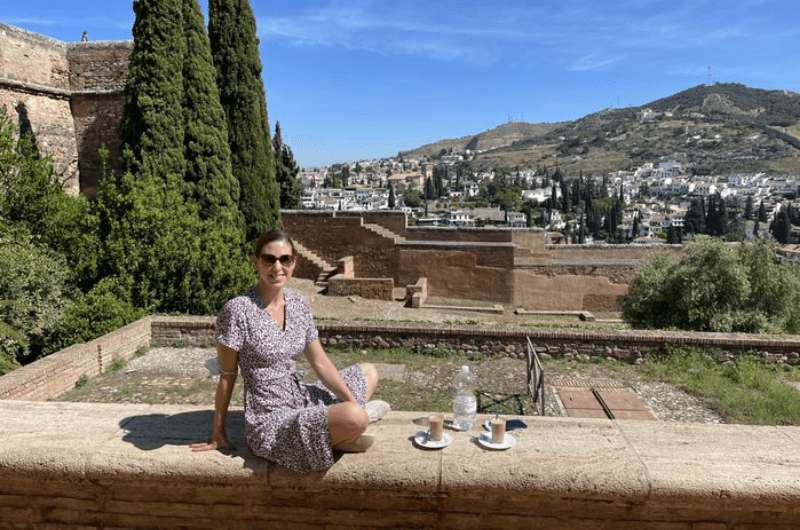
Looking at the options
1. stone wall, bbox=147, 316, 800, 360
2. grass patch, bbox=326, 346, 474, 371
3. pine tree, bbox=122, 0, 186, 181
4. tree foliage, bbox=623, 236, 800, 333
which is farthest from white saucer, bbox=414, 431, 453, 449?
pine tree, bbox=122, 0, 186, 181

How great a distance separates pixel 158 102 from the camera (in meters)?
11.4

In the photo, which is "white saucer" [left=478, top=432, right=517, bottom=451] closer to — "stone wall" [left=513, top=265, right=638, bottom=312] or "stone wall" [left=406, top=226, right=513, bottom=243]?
"stone wall" [left=513, top=265, right=638, bottom=312]

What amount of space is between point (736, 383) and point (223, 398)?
699cm

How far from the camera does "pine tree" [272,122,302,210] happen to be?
26.8 metres

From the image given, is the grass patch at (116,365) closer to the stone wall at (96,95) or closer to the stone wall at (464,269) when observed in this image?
the stone wall at (96,95)

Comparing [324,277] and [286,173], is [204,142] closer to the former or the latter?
[324,277]

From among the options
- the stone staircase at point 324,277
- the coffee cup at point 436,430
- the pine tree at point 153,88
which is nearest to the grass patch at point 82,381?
the pine tree at point 153,88

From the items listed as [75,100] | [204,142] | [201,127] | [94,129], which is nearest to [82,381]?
[204,142]

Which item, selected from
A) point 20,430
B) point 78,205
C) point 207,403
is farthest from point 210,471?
point 78,205

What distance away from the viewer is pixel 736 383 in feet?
23.9

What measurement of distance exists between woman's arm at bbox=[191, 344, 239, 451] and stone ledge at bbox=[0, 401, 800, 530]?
7cm

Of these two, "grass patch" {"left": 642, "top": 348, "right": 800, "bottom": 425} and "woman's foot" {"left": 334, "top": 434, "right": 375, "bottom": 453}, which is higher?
"woman's foot" {"left": 334, "top": 434, "right": 375, "bottom": 453}

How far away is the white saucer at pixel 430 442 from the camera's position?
2.56 m

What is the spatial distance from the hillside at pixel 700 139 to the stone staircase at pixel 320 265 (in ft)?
468
